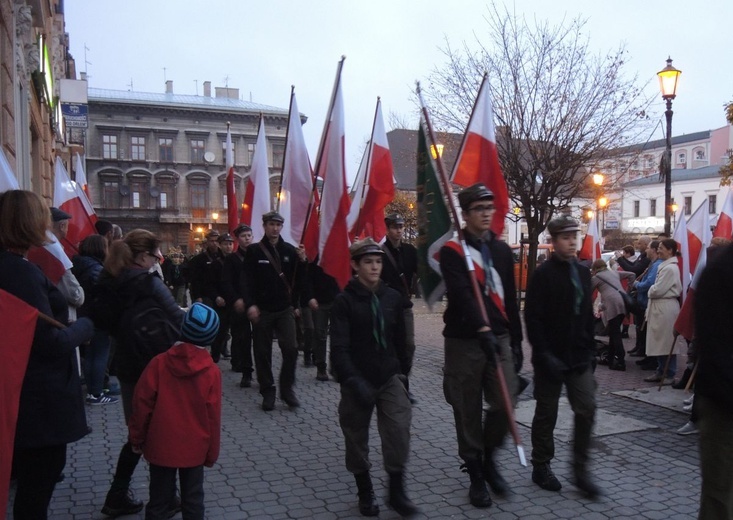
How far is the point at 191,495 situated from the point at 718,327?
282cm

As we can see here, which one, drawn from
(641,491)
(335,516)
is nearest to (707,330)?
(641,491)

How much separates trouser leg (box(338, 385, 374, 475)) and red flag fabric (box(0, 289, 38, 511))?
76.5 inches

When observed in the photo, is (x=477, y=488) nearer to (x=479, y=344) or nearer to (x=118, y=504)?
(x=479, y=344)

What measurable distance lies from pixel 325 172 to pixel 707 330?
5349 mm

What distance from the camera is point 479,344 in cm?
443

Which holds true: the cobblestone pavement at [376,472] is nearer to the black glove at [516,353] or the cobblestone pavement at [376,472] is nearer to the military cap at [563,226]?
the black glove at [516,353]

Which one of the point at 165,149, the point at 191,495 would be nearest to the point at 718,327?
the point at 191,495

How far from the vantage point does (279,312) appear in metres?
7.17

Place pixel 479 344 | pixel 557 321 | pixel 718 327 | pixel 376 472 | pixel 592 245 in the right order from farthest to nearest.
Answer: pixel 592 245 → pixel 376 472 → pixel 557 321 → pixel 479 344 → pixel 718 327

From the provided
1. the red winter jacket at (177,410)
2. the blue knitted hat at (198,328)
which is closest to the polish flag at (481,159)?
the blue knitted hat at (198,328)

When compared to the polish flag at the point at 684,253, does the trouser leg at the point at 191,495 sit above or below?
below

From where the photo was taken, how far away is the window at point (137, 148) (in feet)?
196

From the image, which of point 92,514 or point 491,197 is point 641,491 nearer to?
point 491,197

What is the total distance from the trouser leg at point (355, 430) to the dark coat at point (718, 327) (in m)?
2.10
